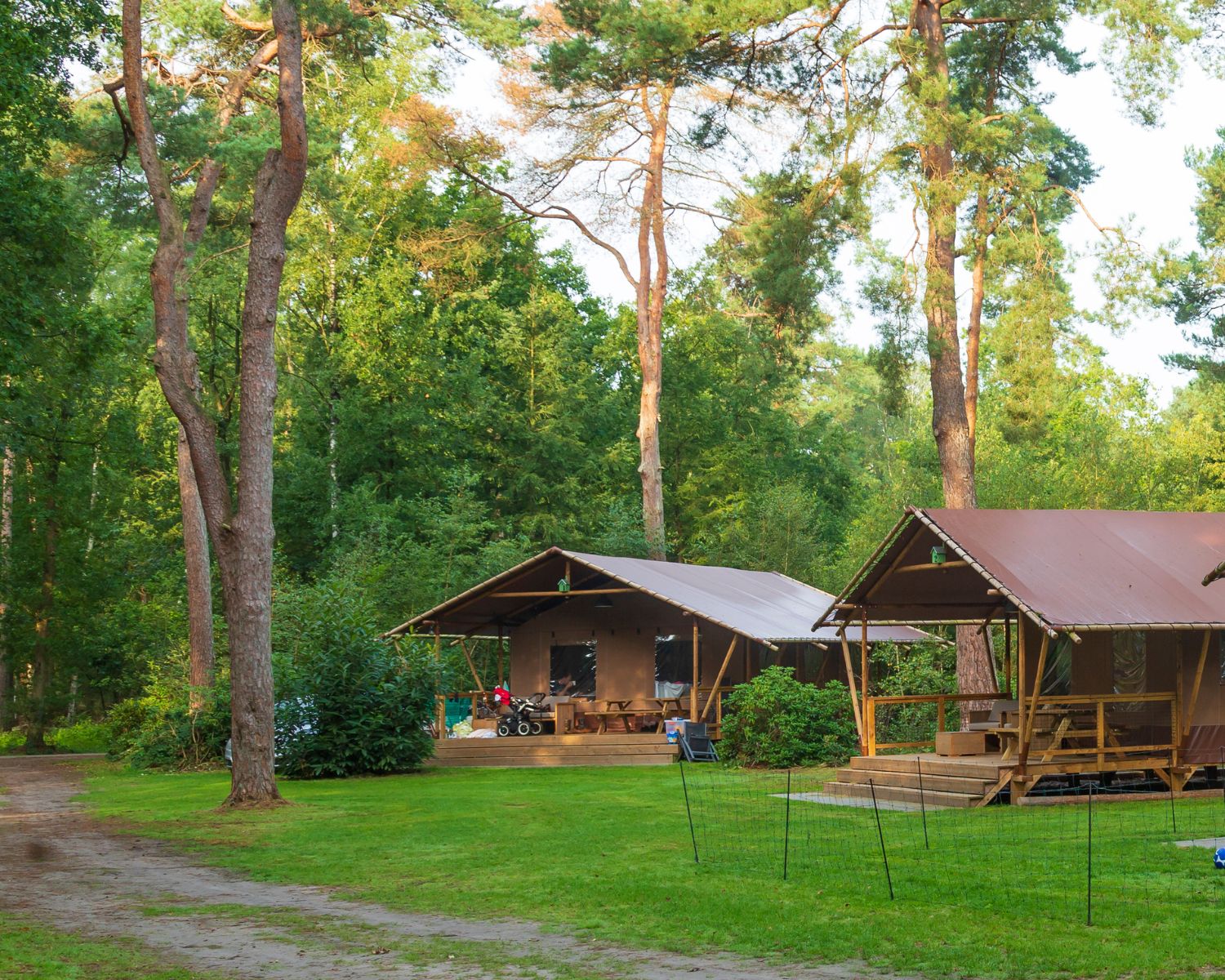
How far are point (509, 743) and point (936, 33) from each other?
13243 mm

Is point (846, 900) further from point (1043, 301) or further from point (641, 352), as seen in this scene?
point (641, 352)

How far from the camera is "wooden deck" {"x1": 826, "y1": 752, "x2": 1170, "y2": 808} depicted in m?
14.5

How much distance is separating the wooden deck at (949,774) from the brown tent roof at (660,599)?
219 inches

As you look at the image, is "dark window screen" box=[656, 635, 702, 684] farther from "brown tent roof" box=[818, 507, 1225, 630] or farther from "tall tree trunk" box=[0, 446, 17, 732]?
"tall tree trunk" box=[0, 446, 17, 732]

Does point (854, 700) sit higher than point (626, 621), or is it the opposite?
point (626, 621)

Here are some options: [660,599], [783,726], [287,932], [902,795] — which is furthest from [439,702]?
[287,932]

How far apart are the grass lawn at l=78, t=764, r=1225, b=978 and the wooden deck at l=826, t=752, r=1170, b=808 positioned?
56 cm

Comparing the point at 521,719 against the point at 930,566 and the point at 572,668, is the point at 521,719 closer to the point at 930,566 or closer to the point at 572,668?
the point at 572,668

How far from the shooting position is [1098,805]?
14.2 meters

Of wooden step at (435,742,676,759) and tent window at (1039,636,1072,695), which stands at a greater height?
tent window at (1039,636,1072,695)

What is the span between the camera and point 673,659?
82.6 ft

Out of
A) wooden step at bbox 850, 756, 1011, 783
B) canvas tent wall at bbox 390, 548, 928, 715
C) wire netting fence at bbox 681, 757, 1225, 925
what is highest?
canvas tent wall at bbox 390, 548, 928, 715

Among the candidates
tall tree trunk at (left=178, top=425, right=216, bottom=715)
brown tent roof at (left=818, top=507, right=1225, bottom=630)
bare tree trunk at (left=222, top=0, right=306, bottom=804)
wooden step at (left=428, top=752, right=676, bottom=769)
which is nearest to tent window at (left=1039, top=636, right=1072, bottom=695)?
brown tent roof at (left=818, top=507, right=1225, bottom=630)

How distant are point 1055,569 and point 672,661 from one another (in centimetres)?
1097
